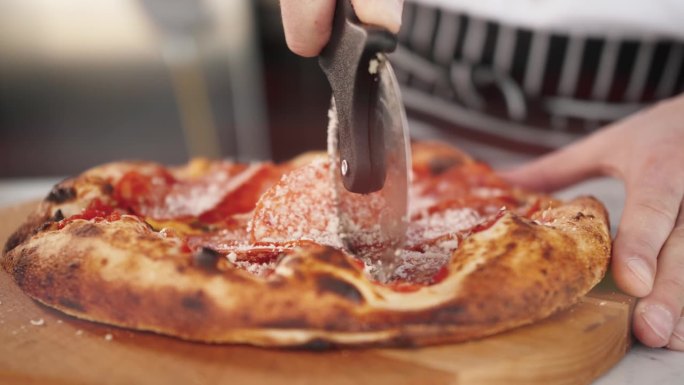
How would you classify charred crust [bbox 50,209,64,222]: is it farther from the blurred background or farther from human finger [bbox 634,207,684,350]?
the blurred background

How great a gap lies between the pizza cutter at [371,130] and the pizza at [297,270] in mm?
24

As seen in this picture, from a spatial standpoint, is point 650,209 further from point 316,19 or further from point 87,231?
point 87,231

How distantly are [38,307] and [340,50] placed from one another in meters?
0.42

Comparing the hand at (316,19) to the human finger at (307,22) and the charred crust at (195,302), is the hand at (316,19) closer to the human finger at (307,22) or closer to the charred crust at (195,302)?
the human finger at (307,22)

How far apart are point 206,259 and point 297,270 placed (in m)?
0.09

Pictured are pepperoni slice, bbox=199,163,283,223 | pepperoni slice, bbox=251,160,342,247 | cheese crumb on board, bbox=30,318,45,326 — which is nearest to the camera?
cheese crumb on board, bbox=30,318,45,326

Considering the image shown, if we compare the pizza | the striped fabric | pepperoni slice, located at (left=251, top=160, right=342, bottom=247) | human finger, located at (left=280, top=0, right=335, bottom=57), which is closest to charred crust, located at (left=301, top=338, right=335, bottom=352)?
the pizza

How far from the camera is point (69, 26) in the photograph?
12.8ft

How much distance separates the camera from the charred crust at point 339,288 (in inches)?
27.4

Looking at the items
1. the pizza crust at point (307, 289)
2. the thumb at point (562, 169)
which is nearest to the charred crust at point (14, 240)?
the pizza crust at point (307, 289)

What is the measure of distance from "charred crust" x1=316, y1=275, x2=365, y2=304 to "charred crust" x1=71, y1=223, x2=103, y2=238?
0.26 meters

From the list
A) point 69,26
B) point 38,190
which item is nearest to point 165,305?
point 38,190

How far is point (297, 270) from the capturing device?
72 centimetres

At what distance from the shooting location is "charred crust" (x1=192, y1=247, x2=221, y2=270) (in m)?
0.73
